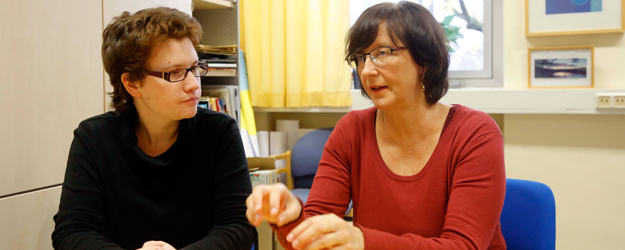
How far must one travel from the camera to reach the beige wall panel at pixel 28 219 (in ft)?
4.73

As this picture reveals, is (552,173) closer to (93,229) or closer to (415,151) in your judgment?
(415,151)

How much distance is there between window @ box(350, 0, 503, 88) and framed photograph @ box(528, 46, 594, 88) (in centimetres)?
35

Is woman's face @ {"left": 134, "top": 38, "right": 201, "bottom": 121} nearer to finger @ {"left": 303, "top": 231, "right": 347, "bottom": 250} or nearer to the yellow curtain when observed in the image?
finger @ {"left": 303, "top": 231, "right": 347, "bottom": 250}

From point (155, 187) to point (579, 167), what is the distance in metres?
2.27

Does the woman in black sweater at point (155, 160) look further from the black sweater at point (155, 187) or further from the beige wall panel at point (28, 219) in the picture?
the beige wall panel at point (28, 219)

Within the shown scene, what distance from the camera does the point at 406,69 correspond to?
1216mm

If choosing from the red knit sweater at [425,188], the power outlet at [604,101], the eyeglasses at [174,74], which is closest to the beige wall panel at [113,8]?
the eyeglasses at [174,74]

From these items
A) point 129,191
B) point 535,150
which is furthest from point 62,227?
point 535,150

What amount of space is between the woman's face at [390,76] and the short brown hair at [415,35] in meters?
0.02

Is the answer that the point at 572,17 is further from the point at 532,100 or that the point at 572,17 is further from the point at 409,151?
the point at 409,151

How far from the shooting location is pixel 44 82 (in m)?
1.55

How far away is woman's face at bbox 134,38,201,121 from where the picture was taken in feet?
4.20

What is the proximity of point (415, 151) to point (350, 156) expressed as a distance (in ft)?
0.59

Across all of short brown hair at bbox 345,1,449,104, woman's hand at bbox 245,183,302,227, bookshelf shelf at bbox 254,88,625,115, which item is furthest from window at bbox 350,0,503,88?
woman's hand at bbox 245,183,302,227
